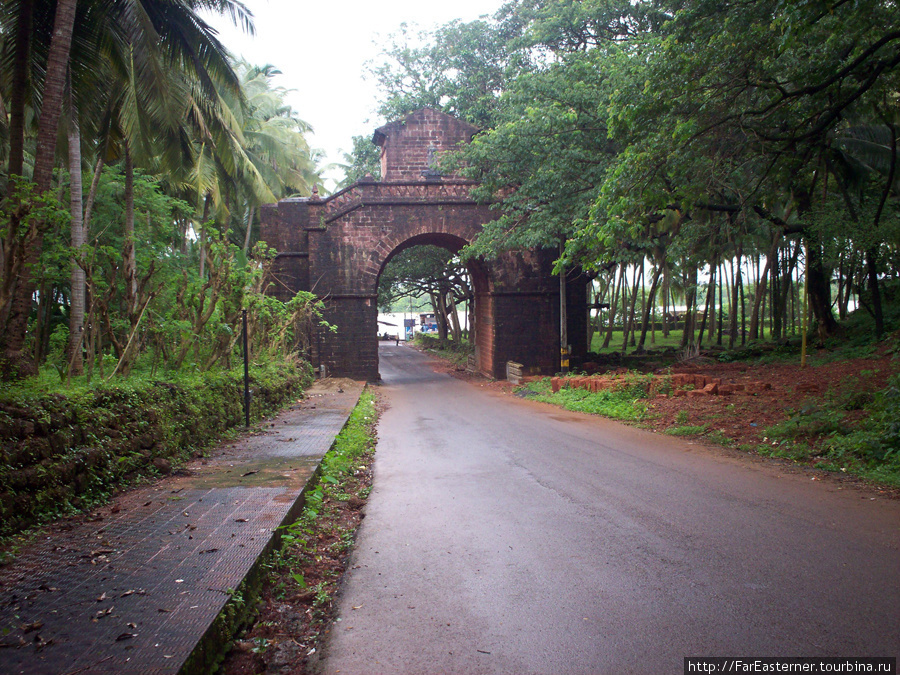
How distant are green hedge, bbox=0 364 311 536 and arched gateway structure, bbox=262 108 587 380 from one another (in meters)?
12.9

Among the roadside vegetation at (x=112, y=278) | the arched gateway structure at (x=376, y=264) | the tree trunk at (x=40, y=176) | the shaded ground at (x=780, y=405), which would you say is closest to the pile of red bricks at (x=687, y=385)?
the shaded ground at (x=780, y=405)

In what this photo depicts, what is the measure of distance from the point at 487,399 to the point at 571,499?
Answer: 10.4m

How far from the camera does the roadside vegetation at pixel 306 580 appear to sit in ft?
10.3

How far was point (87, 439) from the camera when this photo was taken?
525 centimetres

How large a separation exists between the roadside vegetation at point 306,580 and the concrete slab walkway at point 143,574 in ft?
0.66

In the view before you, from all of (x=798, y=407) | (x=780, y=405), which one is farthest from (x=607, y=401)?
(x=798, y=407)

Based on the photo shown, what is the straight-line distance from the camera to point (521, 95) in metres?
15.8

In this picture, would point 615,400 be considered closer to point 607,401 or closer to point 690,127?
point 607,401

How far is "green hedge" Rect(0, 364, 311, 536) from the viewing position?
439 cm

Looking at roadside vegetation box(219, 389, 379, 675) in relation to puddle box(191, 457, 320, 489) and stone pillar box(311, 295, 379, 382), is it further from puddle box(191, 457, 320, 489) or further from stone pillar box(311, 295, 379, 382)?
stone pillar box(311, 295, 379, 382)

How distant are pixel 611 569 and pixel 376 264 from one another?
17.8m

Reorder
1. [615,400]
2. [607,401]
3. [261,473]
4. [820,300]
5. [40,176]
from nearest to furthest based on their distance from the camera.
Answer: [261,473]
[40,176]
[615,400]
[607,401]
[820,300]

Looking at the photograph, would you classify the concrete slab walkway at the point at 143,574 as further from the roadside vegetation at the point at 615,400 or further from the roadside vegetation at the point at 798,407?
the roadside vegetation at the point at 615,400

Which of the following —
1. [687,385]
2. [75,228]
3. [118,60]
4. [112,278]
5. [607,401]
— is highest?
[118,60]
